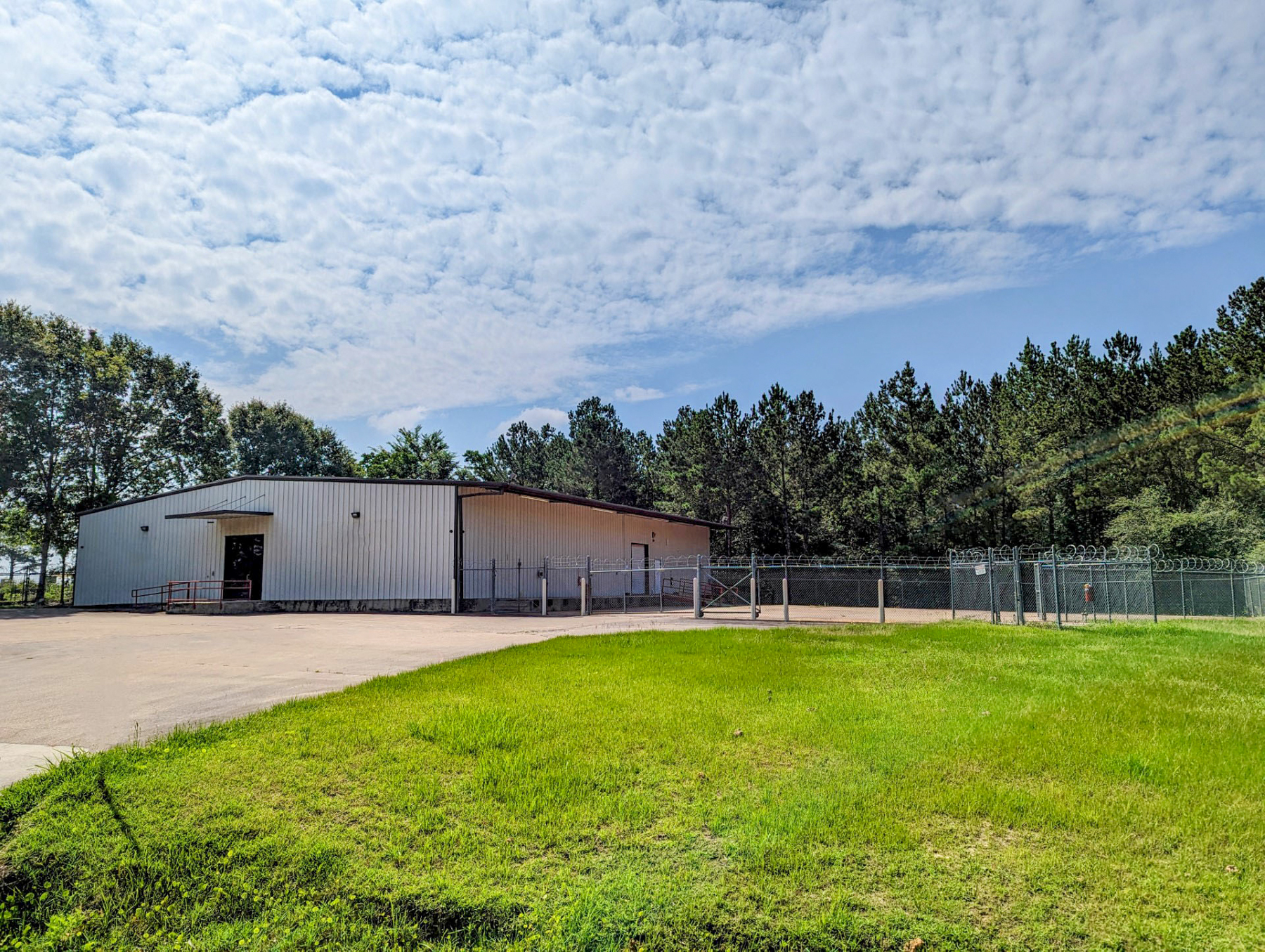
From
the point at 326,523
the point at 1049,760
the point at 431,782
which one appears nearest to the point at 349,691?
the point at 431,782

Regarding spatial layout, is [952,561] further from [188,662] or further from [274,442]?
[274,442]

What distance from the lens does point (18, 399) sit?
37.4 metres

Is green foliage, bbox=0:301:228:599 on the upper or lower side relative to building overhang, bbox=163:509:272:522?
upper

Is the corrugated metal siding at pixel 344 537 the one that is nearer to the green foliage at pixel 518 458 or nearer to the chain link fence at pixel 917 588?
the chain link fence at pixel 917 588

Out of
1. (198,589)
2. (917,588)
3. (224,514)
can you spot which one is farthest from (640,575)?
(198,589)

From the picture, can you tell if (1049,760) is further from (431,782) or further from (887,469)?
(887,469)

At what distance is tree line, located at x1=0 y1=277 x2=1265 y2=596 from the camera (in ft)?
90.8

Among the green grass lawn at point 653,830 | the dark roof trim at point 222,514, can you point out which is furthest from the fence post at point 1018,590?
the dark roof trim at point 222,514

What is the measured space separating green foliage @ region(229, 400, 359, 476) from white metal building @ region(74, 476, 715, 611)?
28766 millimetres

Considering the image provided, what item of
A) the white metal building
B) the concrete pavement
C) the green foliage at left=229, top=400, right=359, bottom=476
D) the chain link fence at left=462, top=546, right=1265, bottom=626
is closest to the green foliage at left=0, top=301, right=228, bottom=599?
the green foliage at left=229, top=400, right=359, bottom=476

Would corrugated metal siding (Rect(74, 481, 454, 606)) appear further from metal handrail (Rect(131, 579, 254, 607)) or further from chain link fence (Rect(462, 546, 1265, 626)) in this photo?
chain link fence (Rect(462, 546, 1265, 626))

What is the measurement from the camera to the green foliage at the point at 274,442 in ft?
190

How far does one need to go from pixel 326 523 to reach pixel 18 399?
2321 cm

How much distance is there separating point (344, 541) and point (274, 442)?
124 ft
